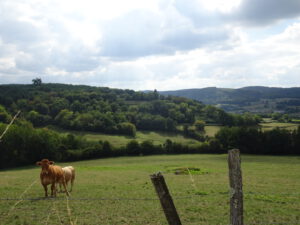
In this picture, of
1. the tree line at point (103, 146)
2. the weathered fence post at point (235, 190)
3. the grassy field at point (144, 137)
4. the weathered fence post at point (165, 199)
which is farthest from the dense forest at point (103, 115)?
the weathered fence post at point (235, 190)

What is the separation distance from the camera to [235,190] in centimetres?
556

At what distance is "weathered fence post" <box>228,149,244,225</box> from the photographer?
18.0 feet

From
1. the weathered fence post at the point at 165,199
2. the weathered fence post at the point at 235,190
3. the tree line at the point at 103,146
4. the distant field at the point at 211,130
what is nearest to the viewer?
the weathered fence post at the point at 165,199

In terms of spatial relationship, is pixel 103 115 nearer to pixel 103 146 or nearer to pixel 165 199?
pixel 103 146

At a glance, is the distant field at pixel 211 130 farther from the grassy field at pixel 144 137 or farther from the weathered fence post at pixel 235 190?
the weathered fence post at pixel 235 190

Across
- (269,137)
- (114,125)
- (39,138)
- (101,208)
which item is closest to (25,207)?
(101,208)

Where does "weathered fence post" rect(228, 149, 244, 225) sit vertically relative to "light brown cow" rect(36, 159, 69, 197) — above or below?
above

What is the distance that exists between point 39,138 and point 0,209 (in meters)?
56.0

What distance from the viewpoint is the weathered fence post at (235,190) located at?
548cm

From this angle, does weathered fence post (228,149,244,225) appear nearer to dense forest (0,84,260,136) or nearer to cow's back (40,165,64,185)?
cow's back (40,165,64,185)

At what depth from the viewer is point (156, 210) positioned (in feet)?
51.0

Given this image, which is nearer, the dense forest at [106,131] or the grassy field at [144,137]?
the dense forest at [106,131]

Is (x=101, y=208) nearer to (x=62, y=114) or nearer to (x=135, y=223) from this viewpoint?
(x=135, y=223)

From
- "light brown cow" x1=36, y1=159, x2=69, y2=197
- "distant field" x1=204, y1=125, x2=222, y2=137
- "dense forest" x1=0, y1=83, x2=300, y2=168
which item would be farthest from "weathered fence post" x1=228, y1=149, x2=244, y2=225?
"distant field" x1=204, y1=125, x2=222, y2=137
